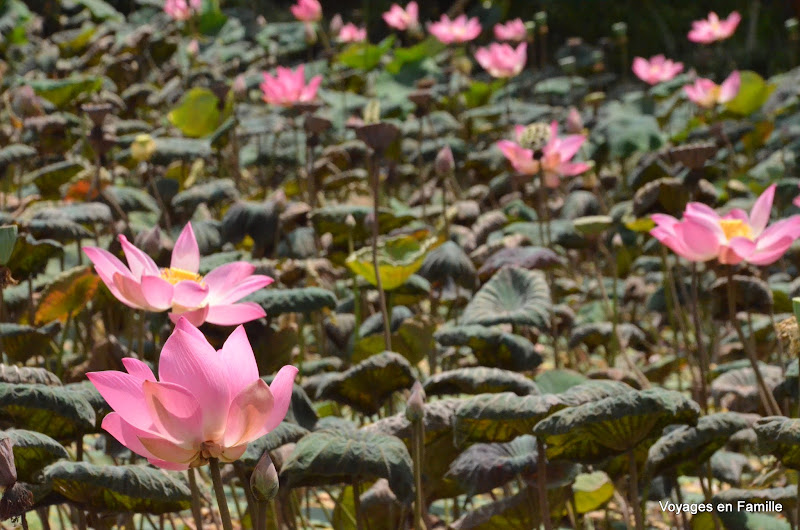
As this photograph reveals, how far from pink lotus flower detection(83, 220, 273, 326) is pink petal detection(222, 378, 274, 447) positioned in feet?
1.29

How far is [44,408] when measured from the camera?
4.11ft

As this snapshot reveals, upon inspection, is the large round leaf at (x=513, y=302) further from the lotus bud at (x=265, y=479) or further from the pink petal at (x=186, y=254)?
the lotus bud at (x=265, y=479)

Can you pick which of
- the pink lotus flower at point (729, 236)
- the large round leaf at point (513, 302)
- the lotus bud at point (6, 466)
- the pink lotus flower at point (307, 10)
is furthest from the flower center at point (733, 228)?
the pink lotus flower at point (307, 10)

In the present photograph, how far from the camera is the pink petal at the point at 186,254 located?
1.51 m

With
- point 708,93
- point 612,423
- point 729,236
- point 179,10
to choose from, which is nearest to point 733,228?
point 729,236

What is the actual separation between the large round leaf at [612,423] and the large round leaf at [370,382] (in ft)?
1.03

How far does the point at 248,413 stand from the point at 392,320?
4.85 feet

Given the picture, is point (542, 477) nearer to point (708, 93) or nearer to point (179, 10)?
point (708, 93)

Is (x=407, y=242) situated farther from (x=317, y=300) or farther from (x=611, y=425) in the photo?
(x=611, y=425)

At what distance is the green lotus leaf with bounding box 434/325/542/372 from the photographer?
1.72m

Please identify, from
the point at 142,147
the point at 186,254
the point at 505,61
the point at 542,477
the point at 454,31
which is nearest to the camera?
the point at 542,477

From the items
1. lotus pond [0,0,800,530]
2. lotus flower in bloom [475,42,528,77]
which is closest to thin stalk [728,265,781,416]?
lotus pond [0,0,800,530]

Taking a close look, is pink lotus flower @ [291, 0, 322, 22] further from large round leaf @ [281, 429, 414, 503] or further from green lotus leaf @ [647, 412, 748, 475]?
large round leaf @ [281, 429, 414, 503]

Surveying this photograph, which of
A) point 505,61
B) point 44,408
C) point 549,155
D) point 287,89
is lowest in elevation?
point 44,408
